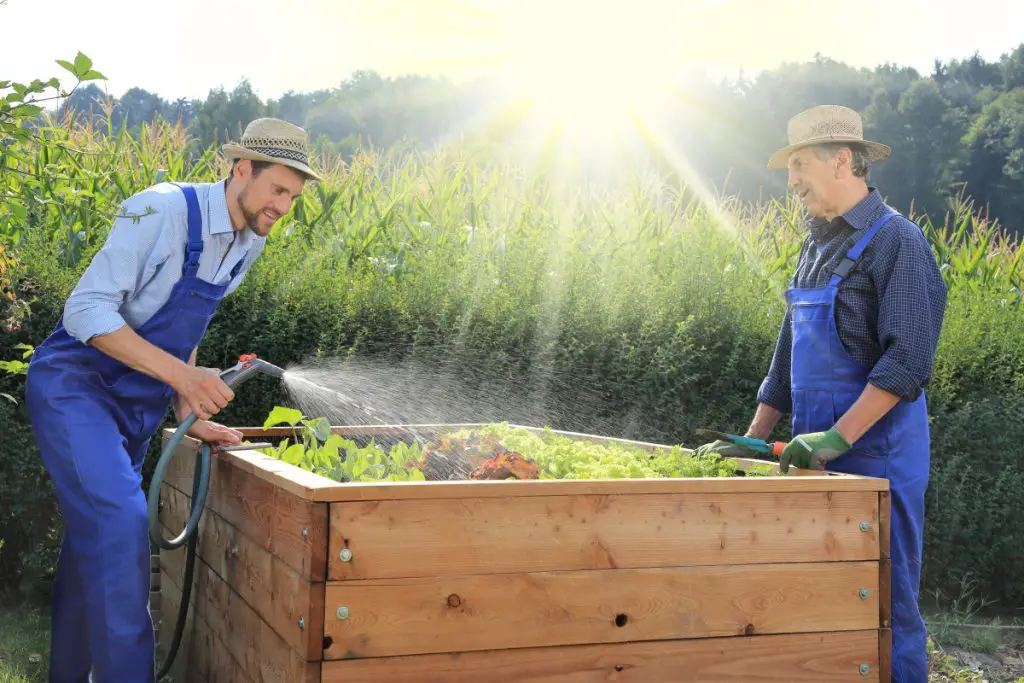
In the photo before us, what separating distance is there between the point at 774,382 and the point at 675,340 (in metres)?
1.39

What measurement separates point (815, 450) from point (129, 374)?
183 centimetres

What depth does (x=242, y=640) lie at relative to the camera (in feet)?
8.51

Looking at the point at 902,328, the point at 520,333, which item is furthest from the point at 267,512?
the point at 520,333

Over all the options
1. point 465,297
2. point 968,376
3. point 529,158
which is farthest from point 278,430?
point 529,158

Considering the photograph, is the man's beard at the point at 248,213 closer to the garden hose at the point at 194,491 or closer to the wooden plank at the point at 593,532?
the garden hose at the point at 194,491

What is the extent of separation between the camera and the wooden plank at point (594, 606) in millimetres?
2135

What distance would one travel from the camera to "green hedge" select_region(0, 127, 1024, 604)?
14.1 feet

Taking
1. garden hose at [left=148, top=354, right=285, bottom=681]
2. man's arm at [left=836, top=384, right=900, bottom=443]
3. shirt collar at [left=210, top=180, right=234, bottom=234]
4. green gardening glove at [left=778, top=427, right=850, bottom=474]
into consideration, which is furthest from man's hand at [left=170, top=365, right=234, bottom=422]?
man's arm at [left=836, top=384, right=900, bottom=443]

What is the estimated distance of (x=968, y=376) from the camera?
505 cm

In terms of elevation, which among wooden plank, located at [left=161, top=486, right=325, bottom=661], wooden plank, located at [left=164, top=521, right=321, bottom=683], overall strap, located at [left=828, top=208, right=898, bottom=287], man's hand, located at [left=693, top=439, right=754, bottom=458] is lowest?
wooden plank, located at [left=164, top=521, right=321, bottom=683]

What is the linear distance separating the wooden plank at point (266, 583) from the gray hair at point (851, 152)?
5.97 ft

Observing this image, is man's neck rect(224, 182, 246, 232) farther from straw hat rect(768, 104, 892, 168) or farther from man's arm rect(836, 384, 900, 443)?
man's arm rect(836, 384, 900, 443)

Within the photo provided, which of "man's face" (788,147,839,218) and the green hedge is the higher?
"man's face" (788,147,839,218)

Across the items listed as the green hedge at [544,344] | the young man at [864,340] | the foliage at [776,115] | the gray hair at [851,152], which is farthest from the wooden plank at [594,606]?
the foliage at [776,115]
